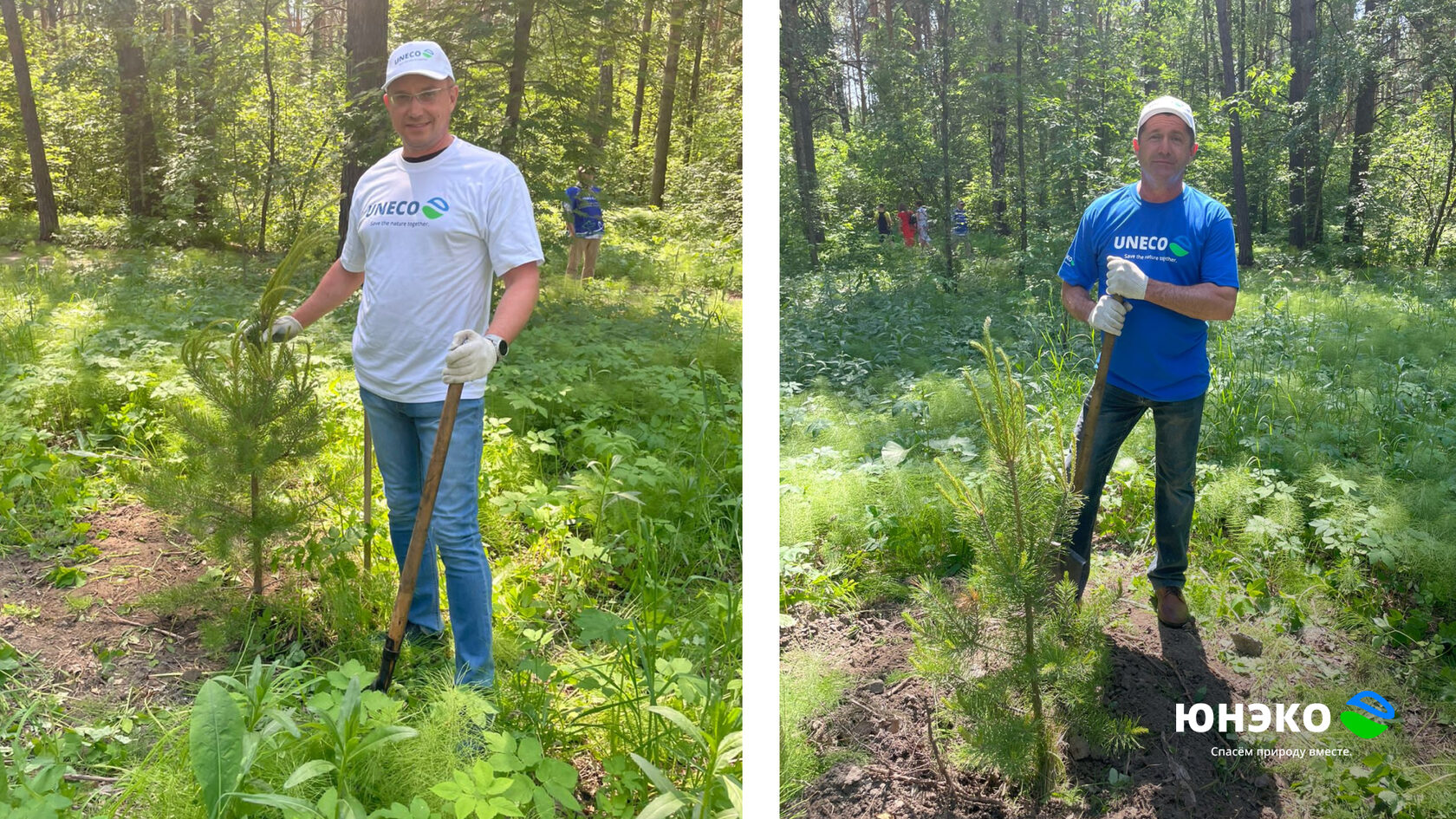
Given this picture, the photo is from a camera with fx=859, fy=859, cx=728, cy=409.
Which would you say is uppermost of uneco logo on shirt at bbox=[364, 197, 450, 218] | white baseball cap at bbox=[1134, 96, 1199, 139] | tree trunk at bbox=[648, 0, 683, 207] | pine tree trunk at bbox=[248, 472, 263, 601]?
tree trunk at bbox=[648, 0, 683, 207]

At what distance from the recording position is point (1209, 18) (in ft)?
9.31

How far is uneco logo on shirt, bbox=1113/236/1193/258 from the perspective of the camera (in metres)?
2.20

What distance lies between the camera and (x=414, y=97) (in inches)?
84.0

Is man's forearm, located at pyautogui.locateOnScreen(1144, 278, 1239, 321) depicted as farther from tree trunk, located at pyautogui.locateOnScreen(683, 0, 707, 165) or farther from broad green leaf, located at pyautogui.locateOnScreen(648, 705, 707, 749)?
tree trunk, located at pyautogui.locateOnScreen(683, 0, 707, 165)

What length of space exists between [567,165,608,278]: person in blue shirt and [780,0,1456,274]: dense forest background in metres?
2.46

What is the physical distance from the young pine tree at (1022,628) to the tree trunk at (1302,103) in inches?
62.8

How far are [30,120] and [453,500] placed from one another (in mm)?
3912

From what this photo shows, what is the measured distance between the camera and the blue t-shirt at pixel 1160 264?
2.18 meters

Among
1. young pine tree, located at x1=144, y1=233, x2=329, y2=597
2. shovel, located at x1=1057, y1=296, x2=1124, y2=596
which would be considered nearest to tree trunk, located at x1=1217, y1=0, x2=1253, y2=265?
shovel, located at x1=1057, y1=296, x2=1124, y2=596

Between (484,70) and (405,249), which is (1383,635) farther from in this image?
(484,70)

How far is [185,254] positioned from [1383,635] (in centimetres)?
664

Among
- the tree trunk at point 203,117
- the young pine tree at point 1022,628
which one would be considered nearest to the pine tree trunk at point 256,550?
A: the young pine tree at point 1022,628

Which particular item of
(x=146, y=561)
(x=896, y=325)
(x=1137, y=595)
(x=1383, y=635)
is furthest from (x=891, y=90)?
(x=146, y=561)

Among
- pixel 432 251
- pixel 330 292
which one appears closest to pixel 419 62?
pixel 432 251
